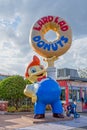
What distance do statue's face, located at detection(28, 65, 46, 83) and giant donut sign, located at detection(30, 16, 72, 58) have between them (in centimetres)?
79

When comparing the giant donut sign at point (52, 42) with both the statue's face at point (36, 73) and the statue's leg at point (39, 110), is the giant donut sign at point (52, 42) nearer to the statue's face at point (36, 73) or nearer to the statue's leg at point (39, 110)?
the statue's face at point (36, 73)

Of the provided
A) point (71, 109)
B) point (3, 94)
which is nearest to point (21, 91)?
point (3, 94)

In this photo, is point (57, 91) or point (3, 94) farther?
point (3, 94)

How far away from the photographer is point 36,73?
1565cm

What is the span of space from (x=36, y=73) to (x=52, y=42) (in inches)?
76.7

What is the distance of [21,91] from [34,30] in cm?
855

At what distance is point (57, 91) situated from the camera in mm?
14797

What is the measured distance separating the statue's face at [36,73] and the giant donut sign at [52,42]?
788 millimetres

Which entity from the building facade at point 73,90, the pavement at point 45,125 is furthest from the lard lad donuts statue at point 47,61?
the building facade at point 73,90

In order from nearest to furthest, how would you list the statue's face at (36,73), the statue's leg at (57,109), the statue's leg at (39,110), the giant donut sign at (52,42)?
1. the statue's leg at (39,110)
2. the statue's leg at (57,109)
3. the giant donut sign at (52,42)
4. the statue's face at (36,73)

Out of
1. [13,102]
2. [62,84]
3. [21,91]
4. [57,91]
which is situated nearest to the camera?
[57,91]

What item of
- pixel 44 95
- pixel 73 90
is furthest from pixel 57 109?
pixel 73 90

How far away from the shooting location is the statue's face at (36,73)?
15648 mm

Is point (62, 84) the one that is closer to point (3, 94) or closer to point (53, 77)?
point (3, 94)
